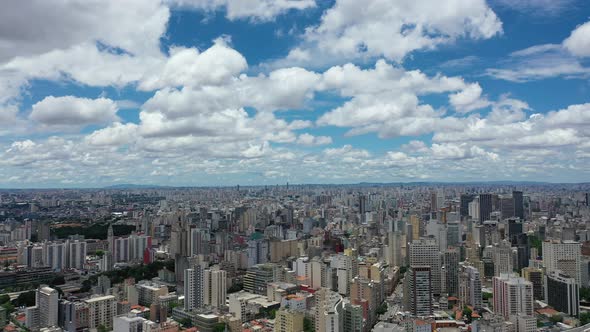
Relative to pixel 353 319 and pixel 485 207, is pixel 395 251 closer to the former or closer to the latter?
pixel 353 319

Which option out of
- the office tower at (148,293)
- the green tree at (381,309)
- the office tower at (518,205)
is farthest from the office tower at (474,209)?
the office tower at (148,293)

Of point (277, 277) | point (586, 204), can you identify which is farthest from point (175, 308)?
point (586, 204)

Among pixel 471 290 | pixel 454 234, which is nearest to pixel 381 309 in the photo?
pixel 471 290

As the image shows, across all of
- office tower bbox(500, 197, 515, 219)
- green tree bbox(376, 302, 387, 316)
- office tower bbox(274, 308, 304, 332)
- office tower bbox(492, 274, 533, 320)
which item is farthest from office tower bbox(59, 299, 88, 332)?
office tower bbox(500, 197, 515, 219)

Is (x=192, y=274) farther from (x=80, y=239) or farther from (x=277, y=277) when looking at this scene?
(x=80, y=239)

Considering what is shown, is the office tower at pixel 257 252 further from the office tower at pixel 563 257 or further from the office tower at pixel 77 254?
the office tower at pixel 563 257

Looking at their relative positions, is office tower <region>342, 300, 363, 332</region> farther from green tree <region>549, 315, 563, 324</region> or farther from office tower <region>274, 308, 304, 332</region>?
green tree <region>549, 315, 563, 324</region>
